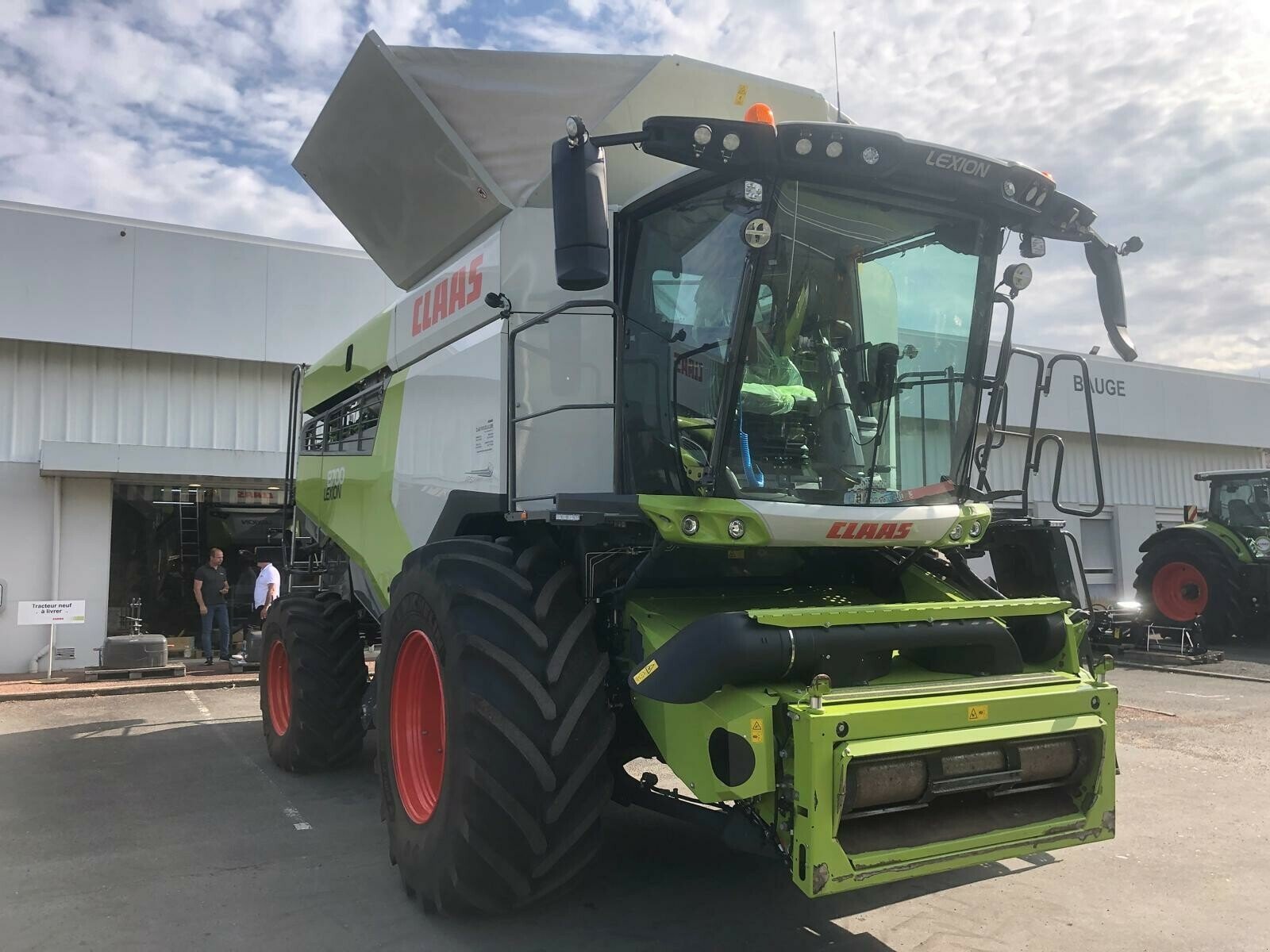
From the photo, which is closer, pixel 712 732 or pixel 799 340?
pixel 712 732

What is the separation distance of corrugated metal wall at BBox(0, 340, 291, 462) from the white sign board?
2108 millimetres

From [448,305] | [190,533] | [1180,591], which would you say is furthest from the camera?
[190,533]

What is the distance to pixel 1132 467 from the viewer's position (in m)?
22.6

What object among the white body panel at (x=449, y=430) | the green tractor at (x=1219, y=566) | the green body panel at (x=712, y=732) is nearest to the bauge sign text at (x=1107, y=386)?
the green tractor at (x=1219, y=566)

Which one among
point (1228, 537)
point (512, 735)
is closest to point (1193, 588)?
point (1228, 537)

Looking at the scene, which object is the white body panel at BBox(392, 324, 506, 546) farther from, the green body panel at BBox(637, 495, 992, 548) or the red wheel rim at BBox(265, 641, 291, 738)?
the red wheel rim at BBox(265, 641, 291, 738)

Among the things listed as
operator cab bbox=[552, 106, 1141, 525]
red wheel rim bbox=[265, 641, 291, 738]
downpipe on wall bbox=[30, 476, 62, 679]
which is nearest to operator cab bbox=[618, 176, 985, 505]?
operator cab bbox=[552, 106, 1141, 525]

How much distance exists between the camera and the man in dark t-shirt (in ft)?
44.7

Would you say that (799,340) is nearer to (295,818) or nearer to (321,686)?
(295,818)

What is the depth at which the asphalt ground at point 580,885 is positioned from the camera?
3.77 metres

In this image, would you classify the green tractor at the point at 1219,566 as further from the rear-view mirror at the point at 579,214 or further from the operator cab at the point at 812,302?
the rear-view mirror at the point at 579,214

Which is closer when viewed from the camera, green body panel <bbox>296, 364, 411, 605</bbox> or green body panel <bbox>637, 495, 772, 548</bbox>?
green body panel <bbox>637, 495, 772, 548</bbox>

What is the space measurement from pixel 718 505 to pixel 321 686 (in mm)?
4180

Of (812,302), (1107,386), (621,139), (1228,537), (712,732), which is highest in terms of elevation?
(1107,386)
